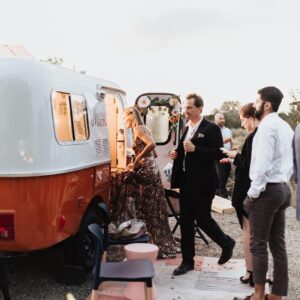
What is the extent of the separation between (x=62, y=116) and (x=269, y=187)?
206 centimetres

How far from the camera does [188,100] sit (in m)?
5.00

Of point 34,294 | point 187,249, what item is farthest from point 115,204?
point 34,294

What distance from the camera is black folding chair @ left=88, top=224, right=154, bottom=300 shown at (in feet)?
11.0

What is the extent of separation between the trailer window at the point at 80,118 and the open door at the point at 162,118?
16.7 ft

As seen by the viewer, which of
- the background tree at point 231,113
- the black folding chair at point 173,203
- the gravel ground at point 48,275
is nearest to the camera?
the gravel ground at point 48,275

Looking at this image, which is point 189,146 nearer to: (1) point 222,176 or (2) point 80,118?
(2) point 80,118

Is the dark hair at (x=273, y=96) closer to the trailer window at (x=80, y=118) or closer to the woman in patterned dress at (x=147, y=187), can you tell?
the trailer window at (x=80, y=118)

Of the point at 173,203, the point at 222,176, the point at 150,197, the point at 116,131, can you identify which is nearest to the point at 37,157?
the point at 150,197

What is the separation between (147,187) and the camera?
595cm

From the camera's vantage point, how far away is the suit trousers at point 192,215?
16.2 ft

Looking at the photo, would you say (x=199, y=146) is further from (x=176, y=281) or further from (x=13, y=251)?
(x=13, y=251)

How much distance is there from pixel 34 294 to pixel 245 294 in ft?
7.07

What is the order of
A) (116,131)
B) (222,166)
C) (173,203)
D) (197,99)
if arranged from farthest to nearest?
1. (222,166)
2. (116,131)
3. (173,203)
4. (197,99)

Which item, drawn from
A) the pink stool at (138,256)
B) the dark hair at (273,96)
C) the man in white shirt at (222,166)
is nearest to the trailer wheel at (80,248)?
the pink stool at (138,256)
